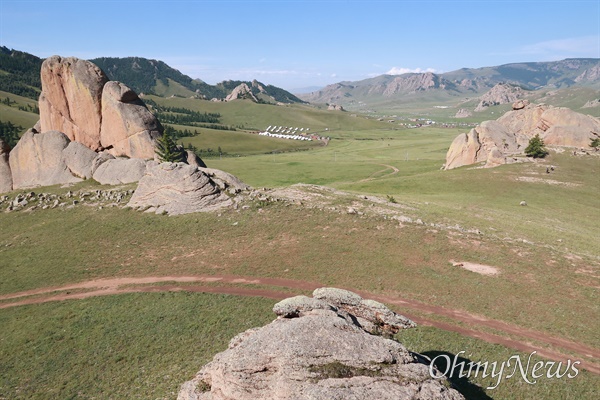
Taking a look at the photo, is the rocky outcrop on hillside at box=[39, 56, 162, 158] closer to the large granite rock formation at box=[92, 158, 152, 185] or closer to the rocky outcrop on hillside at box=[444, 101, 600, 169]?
the large granite rock formation at box=[92, 158, 152, 185]

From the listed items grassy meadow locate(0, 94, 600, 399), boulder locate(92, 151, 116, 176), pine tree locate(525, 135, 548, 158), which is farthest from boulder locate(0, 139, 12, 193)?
pine tree locate(525, 135, 548, 158)

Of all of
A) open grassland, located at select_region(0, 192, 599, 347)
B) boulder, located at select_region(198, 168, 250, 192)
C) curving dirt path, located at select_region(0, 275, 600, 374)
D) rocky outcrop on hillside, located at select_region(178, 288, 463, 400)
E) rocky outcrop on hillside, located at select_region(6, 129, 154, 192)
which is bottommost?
curving dirt path, located at select_region(0, 275, 600, 374)

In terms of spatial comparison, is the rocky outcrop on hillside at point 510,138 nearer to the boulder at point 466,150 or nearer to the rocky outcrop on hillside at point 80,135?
the boulder at point 466,150

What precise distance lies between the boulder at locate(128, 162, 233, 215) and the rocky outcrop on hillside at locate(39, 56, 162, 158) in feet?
73.3

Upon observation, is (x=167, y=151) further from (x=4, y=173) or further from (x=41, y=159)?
(x=4, y=173)

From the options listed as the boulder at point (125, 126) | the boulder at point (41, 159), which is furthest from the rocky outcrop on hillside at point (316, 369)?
the boulder at point (41, 159)

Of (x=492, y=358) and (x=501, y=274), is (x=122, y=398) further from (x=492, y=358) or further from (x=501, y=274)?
(x=501, y=274)

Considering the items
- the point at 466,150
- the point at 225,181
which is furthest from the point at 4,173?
the point at 466,150

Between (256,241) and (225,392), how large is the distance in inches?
1228

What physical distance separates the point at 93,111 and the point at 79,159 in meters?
12.3

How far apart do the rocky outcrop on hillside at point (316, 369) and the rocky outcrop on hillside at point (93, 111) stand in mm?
69113

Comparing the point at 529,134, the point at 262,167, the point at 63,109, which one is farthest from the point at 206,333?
the point at 529,134

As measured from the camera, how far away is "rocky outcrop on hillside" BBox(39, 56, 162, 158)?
7525cm

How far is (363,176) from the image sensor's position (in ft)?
378
